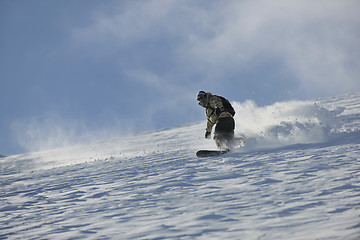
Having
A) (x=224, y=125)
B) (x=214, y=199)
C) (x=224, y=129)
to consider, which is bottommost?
(x=214, y=199)

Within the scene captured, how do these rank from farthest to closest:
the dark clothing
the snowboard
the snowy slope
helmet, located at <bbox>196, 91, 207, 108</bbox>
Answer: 1. helmet, located at <bbox>196, 91, 207, 108</bbox>
2. the dark clothing
3. the snowboard
4. the snowy slope

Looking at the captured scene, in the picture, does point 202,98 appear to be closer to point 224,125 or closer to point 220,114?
point 220,114

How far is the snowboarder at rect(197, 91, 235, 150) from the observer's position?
11.3 metres

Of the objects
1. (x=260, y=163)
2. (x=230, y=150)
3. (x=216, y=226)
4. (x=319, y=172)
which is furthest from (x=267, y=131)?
(x=216, y=226)

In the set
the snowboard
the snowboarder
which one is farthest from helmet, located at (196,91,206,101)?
the snowboard

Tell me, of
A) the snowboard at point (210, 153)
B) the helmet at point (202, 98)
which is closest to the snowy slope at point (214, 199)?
the snowboard at point (210, 153)

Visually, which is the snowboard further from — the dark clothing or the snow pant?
the dark clothing

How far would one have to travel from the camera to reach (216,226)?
177 inches

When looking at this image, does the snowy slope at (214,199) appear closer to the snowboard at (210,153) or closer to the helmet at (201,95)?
the snowboard at (210,153)

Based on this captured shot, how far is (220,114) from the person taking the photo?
1140 centimetres

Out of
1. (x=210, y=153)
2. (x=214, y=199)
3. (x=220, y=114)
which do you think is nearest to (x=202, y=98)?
(x=220, y=114)

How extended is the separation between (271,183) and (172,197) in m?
1.77

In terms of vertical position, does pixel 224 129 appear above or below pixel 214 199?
above

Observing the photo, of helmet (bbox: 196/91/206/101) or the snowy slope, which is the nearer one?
the snowy slope
